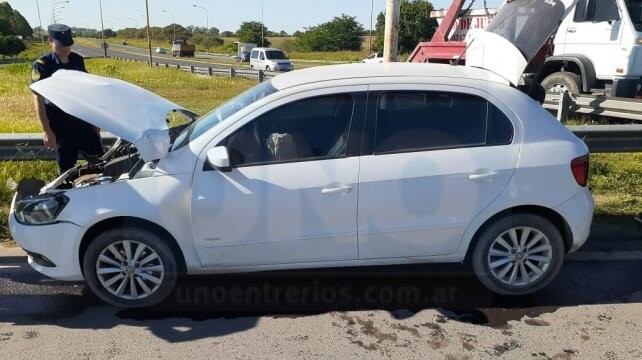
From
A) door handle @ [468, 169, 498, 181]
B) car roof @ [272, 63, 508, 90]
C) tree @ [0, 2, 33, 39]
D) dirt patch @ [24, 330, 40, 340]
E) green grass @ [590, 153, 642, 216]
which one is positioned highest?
tree @ [0, 2, 33, 39]

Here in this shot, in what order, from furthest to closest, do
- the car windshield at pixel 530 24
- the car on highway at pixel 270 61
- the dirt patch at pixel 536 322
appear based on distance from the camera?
the car on highway at pixel 270 61 → the car windshield at pixel 530 24 → the dirt patch at pixel 536 322

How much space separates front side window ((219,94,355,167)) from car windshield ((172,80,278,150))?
22 centimetres

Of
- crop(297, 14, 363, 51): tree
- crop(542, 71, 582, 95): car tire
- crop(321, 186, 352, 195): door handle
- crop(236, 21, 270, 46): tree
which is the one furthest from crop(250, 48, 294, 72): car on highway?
crop(236, 21, 270, 46): tree

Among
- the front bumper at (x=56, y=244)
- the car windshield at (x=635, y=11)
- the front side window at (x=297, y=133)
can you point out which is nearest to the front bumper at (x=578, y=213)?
the front side window at (x=297, y=133)

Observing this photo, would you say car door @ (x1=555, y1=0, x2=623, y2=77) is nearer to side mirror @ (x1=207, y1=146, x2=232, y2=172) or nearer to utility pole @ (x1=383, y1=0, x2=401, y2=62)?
utility pole @ (x1=383, y1=0, x2=401, y2=62)

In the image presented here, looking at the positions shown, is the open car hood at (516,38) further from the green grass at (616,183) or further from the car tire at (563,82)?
the car tire at (563,82)

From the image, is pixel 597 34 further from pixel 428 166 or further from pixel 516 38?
pixel 428 166

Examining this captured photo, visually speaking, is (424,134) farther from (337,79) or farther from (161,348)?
(161,348)

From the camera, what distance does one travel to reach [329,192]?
3605 millimetres

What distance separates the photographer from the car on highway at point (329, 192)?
3.62m

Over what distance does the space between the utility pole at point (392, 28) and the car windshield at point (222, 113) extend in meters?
3.28

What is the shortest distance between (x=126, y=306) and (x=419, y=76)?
2544mm

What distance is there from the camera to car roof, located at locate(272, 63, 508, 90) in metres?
3.89

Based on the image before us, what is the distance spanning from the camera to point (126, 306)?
12.4ft
